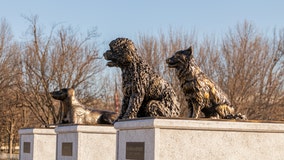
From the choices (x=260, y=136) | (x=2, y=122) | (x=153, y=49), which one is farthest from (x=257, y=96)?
(x=260, y=136)

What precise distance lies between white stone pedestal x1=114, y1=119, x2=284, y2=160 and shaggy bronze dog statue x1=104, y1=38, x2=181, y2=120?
117cm

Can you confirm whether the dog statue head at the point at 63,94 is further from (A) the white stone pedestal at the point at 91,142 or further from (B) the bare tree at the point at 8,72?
(B) the bare tree at the point at 8,72

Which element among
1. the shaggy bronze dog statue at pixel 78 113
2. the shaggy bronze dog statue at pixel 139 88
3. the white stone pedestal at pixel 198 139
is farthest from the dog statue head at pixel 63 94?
the white stone pedestal at pixel 198 139

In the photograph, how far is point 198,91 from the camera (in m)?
9.66

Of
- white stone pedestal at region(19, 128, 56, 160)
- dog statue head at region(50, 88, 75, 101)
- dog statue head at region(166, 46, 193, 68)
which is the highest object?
dog statue head at region(166, 46, 193, 68)

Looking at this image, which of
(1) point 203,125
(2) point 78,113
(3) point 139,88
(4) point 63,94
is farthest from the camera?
(4) point 63,94

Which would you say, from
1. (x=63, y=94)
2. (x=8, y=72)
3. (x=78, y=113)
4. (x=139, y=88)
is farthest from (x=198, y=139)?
(x=8, y=72)

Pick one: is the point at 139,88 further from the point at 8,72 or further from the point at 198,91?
the point at 8,72

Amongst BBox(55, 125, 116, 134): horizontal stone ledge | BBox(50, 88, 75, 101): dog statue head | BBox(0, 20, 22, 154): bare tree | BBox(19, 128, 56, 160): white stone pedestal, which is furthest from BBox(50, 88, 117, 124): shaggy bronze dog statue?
BBox(0, 20, 22, 154): bare tree

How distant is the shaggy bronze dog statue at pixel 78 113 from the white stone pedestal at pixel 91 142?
0.87 metres

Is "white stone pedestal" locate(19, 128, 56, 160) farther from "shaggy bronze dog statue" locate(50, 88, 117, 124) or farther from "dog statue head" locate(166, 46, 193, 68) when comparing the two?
"dog statue head" locate(166, 46, 193, 68)

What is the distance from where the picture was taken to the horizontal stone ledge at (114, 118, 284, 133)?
8523mm

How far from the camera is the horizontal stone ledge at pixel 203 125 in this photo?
852 centimetres

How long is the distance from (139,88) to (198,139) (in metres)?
2.32
